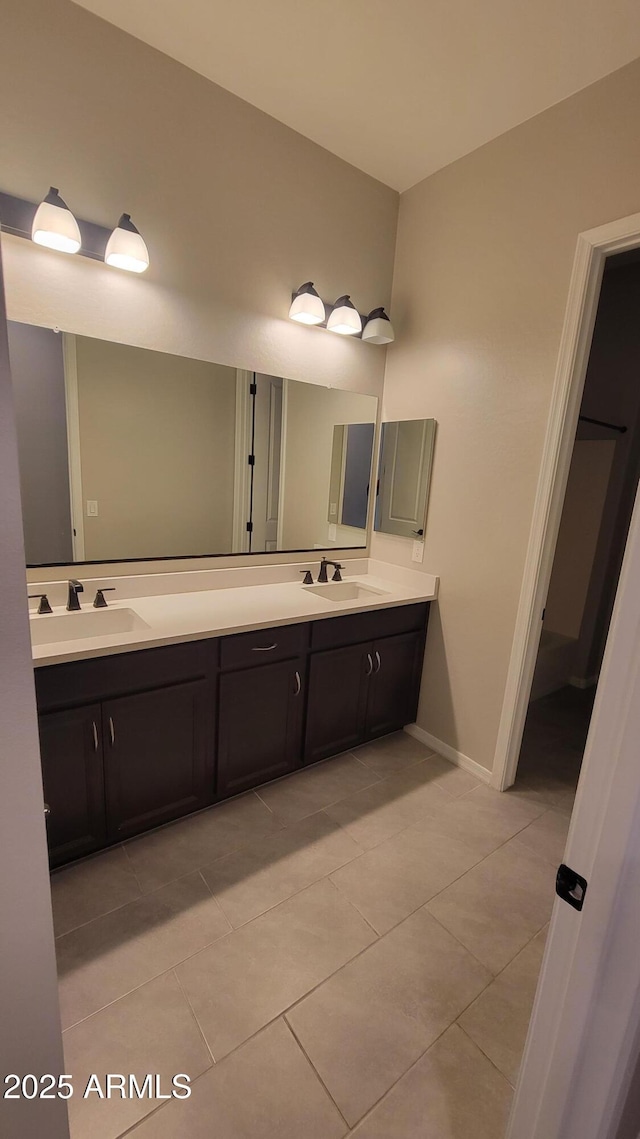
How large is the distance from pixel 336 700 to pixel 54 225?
84.0 inches

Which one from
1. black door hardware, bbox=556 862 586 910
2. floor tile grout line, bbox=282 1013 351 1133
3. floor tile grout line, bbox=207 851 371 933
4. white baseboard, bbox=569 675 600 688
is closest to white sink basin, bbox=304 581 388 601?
floor tile grout line, bbox=207 851 371 933

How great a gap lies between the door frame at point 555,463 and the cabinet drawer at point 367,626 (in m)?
0.52

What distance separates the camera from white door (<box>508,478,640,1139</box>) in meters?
0.59

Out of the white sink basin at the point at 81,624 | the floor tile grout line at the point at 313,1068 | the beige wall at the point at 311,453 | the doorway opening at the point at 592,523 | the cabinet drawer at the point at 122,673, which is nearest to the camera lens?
the floor tile grout line at the point at 313,1068

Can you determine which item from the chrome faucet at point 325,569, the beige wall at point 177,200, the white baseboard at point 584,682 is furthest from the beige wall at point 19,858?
the white baseboard at point 584,682

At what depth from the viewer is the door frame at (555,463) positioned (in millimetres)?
1811

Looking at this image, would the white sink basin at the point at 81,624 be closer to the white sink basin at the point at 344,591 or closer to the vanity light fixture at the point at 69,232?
the white sink basin at the point at 344,591

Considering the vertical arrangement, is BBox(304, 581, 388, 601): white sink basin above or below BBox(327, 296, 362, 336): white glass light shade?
below

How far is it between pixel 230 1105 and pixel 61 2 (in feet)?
10.5

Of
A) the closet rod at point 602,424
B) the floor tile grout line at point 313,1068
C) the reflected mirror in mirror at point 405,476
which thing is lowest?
the floor tile grout line at point 313,1068

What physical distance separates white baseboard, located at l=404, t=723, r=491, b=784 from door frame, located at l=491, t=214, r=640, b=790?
0.24 feet

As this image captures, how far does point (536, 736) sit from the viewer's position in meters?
2.87

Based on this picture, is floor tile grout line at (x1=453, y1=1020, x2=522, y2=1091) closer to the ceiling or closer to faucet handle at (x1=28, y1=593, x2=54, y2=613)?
faucet handle at (x1=28, y1=593, x2=54, y2=613)

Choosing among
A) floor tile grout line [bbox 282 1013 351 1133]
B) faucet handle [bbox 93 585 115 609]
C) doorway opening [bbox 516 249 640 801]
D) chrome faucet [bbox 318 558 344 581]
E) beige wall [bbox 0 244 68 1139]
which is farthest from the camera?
doorway opening [bbox 516 249 640 801]
